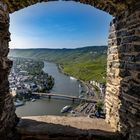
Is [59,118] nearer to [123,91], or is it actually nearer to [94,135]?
[94,135]

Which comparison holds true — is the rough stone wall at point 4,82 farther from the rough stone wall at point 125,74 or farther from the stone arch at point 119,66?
the rough stone wall at point 125,74

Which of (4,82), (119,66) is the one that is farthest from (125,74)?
(4,82)

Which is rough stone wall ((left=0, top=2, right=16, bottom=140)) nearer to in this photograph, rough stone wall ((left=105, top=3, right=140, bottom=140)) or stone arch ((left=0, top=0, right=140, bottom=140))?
stone arch ((left=0, top=0, right=140, bottom=140))

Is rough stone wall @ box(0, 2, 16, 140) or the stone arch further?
rough stone wall @ box(0, 2, 16, 140)

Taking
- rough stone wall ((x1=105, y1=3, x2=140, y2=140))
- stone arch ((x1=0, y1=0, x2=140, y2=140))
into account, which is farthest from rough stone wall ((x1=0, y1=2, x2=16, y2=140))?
rough stone wall ((x1=105, y1=3, x2=140, y2=140))

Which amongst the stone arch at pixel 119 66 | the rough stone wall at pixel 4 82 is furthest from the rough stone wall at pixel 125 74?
the rough stone wall at pixel 4 82

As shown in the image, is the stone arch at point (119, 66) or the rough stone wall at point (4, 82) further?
the rough stone wall at point (4, 82)
